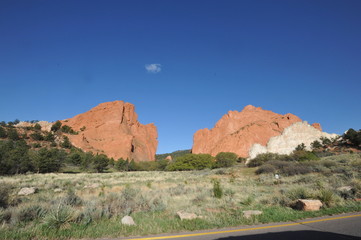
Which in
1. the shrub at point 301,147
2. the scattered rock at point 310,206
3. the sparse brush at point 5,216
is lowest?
the scattered rock at point 310,206

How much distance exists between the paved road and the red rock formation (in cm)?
9090

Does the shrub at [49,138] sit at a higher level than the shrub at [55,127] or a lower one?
lower

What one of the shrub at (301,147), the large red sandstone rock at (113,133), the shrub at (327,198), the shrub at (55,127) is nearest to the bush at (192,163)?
the shrub at (301,147)

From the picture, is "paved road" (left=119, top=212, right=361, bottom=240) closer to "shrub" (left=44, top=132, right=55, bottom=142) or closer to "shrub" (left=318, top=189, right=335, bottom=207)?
"shrub" (left=318, top=189, right=335, bottom=207)

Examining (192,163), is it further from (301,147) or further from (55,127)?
(55,127)

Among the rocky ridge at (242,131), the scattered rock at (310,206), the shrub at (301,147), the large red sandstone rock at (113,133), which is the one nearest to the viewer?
the scattered rock at (310,206)

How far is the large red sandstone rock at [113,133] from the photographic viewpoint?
9457cm

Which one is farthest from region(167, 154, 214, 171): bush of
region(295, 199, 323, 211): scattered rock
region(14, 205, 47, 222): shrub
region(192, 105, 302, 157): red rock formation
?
region(14, 205, 47, 222): shrub

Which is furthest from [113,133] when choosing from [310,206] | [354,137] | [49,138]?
[310,206]

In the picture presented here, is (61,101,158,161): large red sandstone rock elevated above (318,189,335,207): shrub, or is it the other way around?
(61,101,158,161): large red sandstone rock

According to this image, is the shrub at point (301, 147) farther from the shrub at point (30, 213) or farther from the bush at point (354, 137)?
the shrub at point (30, 213)

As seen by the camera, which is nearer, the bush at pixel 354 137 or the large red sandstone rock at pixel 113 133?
the bush at pixel 354 137

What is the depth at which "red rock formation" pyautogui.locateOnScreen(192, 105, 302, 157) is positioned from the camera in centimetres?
9650

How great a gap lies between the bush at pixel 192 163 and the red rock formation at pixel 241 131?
3065cm
